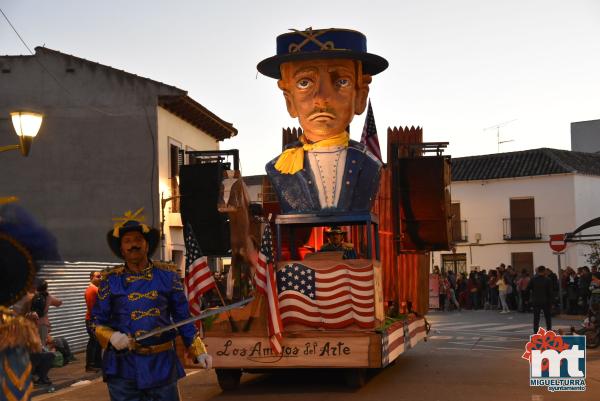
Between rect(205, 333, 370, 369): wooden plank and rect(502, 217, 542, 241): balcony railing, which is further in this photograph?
rect(502, 217, 542, 241): balcony railing

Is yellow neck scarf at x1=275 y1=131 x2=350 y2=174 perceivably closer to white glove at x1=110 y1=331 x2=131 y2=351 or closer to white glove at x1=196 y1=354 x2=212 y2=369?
white glove at x1=196 y1=354 x2=212 y2=369

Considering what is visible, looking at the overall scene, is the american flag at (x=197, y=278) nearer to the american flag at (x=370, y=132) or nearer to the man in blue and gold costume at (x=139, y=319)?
the man in blue and gold costume at (x=139, y=319)

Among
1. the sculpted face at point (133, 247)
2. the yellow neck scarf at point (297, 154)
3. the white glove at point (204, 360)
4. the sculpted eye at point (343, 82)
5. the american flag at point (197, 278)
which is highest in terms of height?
the sculpted eye at point (343, 82)

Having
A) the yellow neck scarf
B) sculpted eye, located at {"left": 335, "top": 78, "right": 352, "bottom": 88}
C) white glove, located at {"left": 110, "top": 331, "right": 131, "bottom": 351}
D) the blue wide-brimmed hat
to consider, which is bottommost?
white glove, located at {"left": 110, "top": 331, "right": 131, "bottom": 351}

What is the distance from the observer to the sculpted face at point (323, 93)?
50.6 feet

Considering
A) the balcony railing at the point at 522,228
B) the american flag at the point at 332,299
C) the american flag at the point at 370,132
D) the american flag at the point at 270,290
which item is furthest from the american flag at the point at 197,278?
the balcony railing at the point at 522,228

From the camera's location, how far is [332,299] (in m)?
13.3

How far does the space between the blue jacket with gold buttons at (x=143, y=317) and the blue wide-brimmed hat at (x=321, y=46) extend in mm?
8293

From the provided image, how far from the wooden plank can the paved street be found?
1.40 feet

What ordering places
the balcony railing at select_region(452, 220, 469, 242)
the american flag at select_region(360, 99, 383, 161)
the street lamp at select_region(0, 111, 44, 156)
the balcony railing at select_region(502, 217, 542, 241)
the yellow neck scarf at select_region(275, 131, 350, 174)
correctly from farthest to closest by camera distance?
the balcony railing at select_region(452, 220, 469, 242) < the balcony railing at select_region(502, 217, 542, 241) < the american flag at select_region(360, 99, 383, 161) < the yellow neck scarf at select_region(275, 131, 350, 174) < the street lamp at select_region(0, 111, 44, 156)

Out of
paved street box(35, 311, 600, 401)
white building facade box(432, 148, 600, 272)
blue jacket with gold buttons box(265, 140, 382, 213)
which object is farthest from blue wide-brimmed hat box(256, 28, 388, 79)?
white building facade box(432, 148, 600, 272)

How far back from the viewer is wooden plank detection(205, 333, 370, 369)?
12930 millimetres

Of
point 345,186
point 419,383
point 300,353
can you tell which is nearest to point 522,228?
point 345,186

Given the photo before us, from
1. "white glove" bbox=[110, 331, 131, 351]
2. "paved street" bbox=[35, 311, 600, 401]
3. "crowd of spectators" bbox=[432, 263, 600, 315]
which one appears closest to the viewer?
"white glove" bbox=[110, 331, 131, 351]
